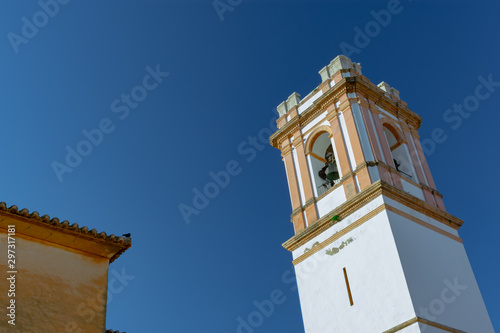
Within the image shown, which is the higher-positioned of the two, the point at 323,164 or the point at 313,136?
the point at 313,136

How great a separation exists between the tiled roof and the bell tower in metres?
5.05

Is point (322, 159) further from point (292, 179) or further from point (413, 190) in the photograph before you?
point (413, 190)

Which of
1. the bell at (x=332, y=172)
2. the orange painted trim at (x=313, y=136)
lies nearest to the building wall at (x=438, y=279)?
the bell at (x=332, y=172)

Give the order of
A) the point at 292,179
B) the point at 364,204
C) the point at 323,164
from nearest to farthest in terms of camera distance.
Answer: the point at 364,204, the point at 292,179, the point at 323,164

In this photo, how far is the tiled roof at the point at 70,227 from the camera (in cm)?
791

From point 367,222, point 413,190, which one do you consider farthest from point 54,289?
point 413,190

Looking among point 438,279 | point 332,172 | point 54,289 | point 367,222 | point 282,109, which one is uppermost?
point 282,109

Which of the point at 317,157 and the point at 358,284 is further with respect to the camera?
the point at 317,157

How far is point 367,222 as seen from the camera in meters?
11.7

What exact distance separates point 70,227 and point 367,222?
6300mm

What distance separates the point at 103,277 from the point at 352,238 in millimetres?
5599

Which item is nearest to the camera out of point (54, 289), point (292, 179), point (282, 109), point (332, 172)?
point (54, 289)

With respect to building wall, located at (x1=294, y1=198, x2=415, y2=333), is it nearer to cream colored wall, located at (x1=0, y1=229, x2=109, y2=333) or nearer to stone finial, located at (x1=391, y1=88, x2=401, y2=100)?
stone finial, located at (x1=391, y1=88, x2=401, y2=100)

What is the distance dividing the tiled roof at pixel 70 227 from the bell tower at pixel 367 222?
16.6 ft
